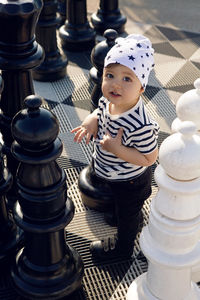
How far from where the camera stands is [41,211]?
70.4 inches

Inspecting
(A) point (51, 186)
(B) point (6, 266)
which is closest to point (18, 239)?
(B) point (6, 266)

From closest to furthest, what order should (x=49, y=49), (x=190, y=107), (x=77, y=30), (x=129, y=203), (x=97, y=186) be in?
(x=190, y=107)
(x=129, y=203)
(x=97, y=186)
(x=49, y=49)
(x=77, y=30)

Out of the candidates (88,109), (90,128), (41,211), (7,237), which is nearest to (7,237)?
(7,237)

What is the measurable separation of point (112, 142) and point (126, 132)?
0.22ft

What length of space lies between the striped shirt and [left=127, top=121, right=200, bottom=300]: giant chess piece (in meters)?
0.34

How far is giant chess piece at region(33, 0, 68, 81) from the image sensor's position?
353 cm

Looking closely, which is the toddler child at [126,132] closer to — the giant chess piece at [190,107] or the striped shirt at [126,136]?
the striped shirt at [126,136]

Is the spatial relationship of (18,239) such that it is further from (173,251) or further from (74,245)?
(173,251)

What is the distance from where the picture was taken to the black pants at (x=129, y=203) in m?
2.09

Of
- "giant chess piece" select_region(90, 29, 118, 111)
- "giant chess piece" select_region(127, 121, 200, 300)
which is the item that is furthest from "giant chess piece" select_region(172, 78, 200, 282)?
"giant chess piece" select_region(90, 29, 118, 111)

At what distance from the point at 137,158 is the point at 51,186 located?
0.38 metres

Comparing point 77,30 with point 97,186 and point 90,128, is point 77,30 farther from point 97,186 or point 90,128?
point 90,128

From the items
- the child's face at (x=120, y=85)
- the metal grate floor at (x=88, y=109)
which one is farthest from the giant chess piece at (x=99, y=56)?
the child's face at (x=120, y=85)

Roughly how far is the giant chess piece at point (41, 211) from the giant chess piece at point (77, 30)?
238cm
